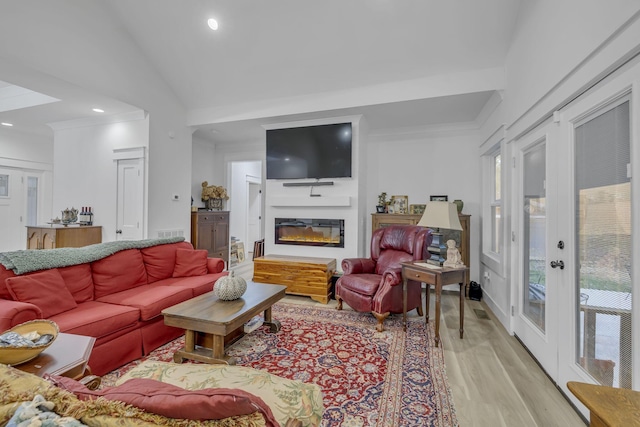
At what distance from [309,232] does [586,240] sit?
3.39 metres

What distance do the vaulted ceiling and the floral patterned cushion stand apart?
3423 millimetres

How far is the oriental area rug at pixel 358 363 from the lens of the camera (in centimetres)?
175

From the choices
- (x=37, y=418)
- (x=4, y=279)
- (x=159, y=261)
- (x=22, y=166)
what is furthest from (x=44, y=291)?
(x=22, y=166)

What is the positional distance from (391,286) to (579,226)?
5.25 feet

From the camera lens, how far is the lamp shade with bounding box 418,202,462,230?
9.12ft

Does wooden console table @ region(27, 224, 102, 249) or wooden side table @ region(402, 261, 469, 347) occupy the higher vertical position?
wooden console table @ region(27, 224, 102, 249)

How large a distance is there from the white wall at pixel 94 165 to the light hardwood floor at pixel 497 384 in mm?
4568

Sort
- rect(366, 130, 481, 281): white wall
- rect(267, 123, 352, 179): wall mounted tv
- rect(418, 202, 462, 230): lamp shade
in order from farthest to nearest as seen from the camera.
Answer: rect(366, 130, 481, 281): white wall → rect(267, 123, 352, 179): wall mounted tv → rect(418, 202, 462, 230): lamp shade

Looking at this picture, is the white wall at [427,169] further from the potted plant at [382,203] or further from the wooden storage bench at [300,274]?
the wooden storage bench at [300,274]

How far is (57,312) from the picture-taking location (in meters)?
2.13

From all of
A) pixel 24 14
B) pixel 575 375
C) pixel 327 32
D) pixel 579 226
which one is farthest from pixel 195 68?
pixel 575 375

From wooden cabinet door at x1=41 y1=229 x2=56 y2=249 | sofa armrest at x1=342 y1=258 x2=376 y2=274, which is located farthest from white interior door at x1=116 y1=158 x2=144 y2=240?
sofa armrest at x1=342 y1=258 x2=376 y2=274

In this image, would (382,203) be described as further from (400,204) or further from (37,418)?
(37,418)

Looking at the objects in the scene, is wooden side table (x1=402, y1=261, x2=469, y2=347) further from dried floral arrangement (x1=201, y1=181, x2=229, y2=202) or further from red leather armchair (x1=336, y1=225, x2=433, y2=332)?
dried floral arrangement (x1=201, y1=181, x2=229, y2=202)
